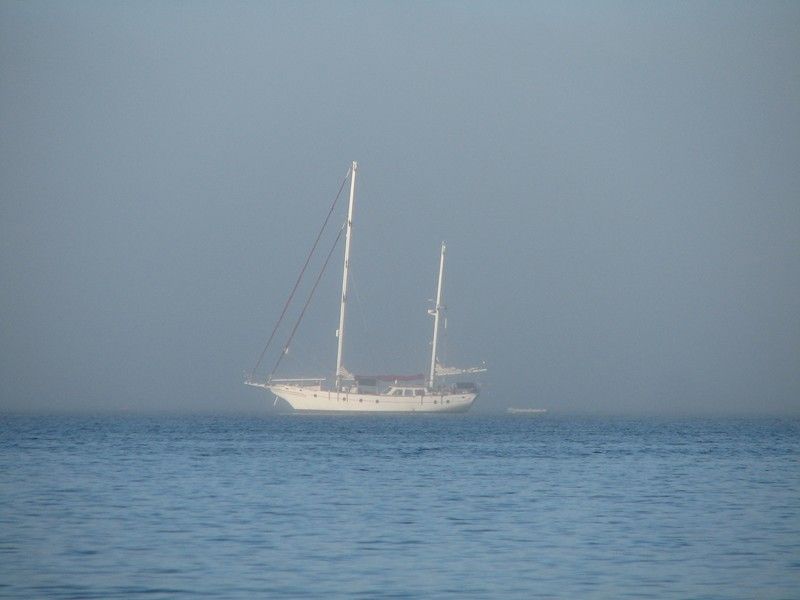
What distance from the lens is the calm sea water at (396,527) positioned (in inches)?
898

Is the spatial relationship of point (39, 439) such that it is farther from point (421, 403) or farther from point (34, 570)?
point (421, 403)

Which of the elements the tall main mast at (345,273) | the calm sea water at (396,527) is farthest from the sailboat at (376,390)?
the calm sea water at (396,527)

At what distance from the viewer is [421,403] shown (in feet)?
475

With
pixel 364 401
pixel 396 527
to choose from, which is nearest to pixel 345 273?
pixel 364 401

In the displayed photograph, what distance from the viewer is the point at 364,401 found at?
13788cm

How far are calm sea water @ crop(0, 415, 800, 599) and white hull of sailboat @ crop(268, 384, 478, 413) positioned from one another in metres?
77.3

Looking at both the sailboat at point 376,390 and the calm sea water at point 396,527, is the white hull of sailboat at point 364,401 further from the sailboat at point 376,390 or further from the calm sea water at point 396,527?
the calm sea water at point 396,527

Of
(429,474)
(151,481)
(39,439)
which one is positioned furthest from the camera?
(39,439)

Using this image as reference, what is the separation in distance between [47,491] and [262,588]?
2001 cm

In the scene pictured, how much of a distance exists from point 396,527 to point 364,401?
107413 millimetres

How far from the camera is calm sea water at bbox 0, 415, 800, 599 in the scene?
22.8 meters

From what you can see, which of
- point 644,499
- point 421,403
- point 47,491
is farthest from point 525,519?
point 421,403

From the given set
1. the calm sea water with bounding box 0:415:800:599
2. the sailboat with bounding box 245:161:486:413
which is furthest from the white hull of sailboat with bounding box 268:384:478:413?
the calm sea water with bounding box 0:415:800:599

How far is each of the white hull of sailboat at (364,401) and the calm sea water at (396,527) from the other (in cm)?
7734
